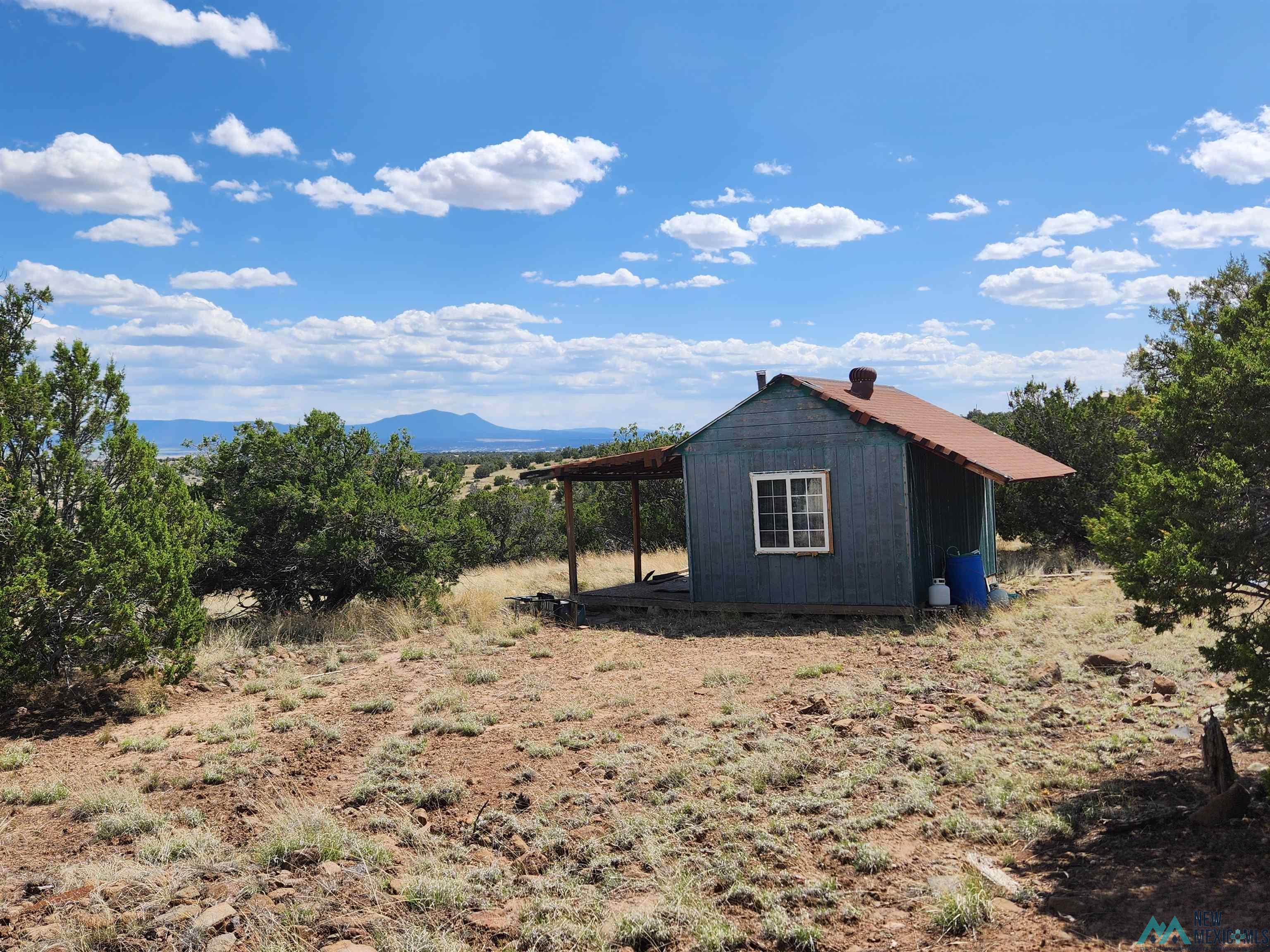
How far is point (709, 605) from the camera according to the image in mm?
13961

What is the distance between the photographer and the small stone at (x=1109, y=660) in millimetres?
8516

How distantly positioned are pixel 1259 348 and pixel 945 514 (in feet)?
29.8

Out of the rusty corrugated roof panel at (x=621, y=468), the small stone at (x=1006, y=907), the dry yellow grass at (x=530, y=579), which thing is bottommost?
the small stone at (x=1006, y=907)

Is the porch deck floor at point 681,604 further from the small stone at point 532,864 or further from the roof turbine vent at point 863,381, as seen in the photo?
the small stone at point 532,864

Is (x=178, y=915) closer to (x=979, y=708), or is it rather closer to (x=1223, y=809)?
(x=1223, y=809)

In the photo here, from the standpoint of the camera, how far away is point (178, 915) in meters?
4.66

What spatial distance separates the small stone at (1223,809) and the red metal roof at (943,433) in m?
7.10

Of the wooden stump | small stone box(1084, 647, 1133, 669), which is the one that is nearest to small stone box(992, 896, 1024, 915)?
the wooden stump

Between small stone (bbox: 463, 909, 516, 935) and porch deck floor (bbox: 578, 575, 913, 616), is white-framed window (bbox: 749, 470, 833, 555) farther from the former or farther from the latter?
small stone (bbox: 463, 909, 516, 935)

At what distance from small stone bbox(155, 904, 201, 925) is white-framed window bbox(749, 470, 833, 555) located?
9845 mm

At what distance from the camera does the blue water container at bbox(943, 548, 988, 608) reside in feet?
41.7

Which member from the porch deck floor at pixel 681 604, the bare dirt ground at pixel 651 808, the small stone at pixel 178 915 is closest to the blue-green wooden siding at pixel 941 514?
the porch deck floor at pixel 681 604

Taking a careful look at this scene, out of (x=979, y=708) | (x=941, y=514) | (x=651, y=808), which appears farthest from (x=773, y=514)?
(x=651, y=808)

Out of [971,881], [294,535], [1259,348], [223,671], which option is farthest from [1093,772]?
[294,535]
